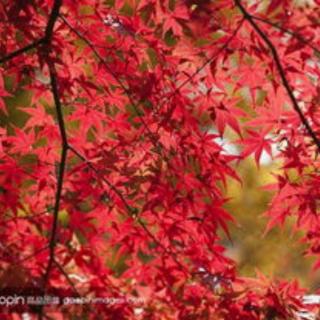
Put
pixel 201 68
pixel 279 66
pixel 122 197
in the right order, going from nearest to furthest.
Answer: pixel 279 66
pixel 201 68
pixel 122 197

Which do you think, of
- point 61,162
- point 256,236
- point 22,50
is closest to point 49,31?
point 22,50

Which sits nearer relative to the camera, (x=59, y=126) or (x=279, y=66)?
(x=279, y=66)

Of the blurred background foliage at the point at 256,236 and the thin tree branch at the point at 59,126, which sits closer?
the thin tree branch at the point at 59,126

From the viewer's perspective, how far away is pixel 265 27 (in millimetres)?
1710

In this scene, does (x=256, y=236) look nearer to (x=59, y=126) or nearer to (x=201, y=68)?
(x=59, y=126)

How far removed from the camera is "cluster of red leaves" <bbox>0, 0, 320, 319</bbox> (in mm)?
1812

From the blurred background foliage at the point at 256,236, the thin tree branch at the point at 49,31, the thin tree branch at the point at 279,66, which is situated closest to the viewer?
the thin tree branch at the point at 279,66

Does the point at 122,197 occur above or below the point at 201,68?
below

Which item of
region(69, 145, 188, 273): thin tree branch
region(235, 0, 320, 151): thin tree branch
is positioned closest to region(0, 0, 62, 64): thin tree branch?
region(69, 145, 188, 273): thin tree branch

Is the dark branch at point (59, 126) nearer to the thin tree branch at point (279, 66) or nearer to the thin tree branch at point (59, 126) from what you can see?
the thin tree branch at point (59, 126)

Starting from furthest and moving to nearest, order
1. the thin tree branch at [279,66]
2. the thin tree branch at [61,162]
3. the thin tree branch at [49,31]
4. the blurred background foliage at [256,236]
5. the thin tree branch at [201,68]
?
the blurred background foliage at [256,236] → the thin tree branch at [61,162] → the thin tree branch at [49,31] → the thin tree branch at [201,68] → the thin tree branch at [279,66]

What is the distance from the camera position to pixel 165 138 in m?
2.03

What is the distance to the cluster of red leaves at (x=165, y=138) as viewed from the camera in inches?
71.3

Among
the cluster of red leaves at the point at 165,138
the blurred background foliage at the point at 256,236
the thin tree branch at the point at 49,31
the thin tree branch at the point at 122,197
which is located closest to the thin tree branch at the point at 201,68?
the cluster of red leaves at the point at 165,138
